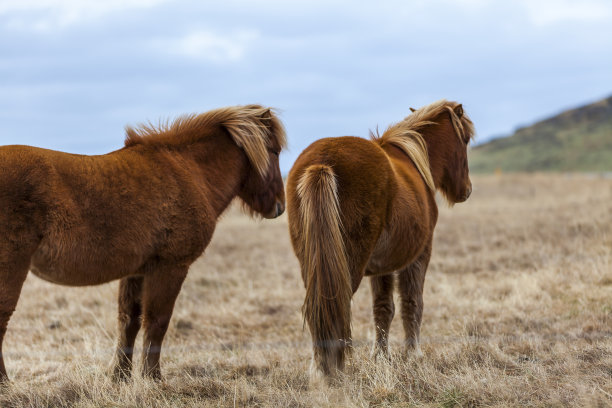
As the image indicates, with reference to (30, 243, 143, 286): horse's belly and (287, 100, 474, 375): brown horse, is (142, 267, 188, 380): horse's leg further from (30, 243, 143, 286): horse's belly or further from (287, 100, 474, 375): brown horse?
(287, 100, 474, 375): brown horse

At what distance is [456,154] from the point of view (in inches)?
258

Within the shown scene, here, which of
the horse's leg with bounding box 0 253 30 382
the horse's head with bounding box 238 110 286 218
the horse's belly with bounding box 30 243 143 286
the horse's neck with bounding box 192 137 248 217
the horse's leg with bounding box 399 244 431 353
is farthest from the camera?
the horse's leg with bounding box 399 244 431 353

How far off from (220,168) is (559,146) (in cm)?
7017

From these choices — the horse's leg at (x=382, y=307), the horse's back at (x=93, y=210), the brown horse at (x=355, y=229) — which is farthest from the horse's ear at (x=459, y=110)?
the horse's back at (x=93, y=210)

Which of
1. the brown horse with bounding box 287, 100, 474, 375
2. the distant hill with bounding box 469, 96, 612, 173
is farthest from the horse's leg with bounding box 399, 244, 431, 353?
the distant hill with bounding box 469, 96, 612, 173

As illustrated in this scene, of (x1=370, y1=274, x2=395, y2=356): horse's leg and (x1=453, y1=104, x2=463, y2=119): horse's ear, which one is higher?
(x1=453, y1=104, x2=463, y2=119): horse's ear

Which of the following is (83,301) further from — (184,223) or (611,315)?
(611,315)

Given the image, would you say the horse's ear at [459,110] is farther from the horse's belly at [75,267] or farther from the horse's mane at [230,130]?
the horse's belly at [75,267]

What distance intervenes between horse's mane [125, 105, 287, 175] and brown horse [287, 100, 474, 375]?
1.87 feet

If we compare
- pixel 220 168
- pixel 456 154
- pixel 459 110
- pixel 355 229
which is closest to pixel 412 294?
pixel 355 229

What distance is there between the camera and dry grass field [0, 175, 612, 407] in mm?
4480

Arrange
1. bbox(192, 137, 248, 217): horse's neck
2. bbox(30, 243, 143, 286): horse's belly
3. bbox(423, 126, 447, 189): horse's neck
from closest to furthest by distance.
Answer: bbox(30, 243, 143, 286): horse's belly < bbox(192, 137, 248, 217): horse's neck < bbox(423, 126, 447, 189): horse's neck

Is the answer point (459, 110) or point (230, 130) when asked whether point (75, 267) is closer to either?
point (230, 130)

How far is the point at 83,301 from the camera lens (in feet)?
31.1
